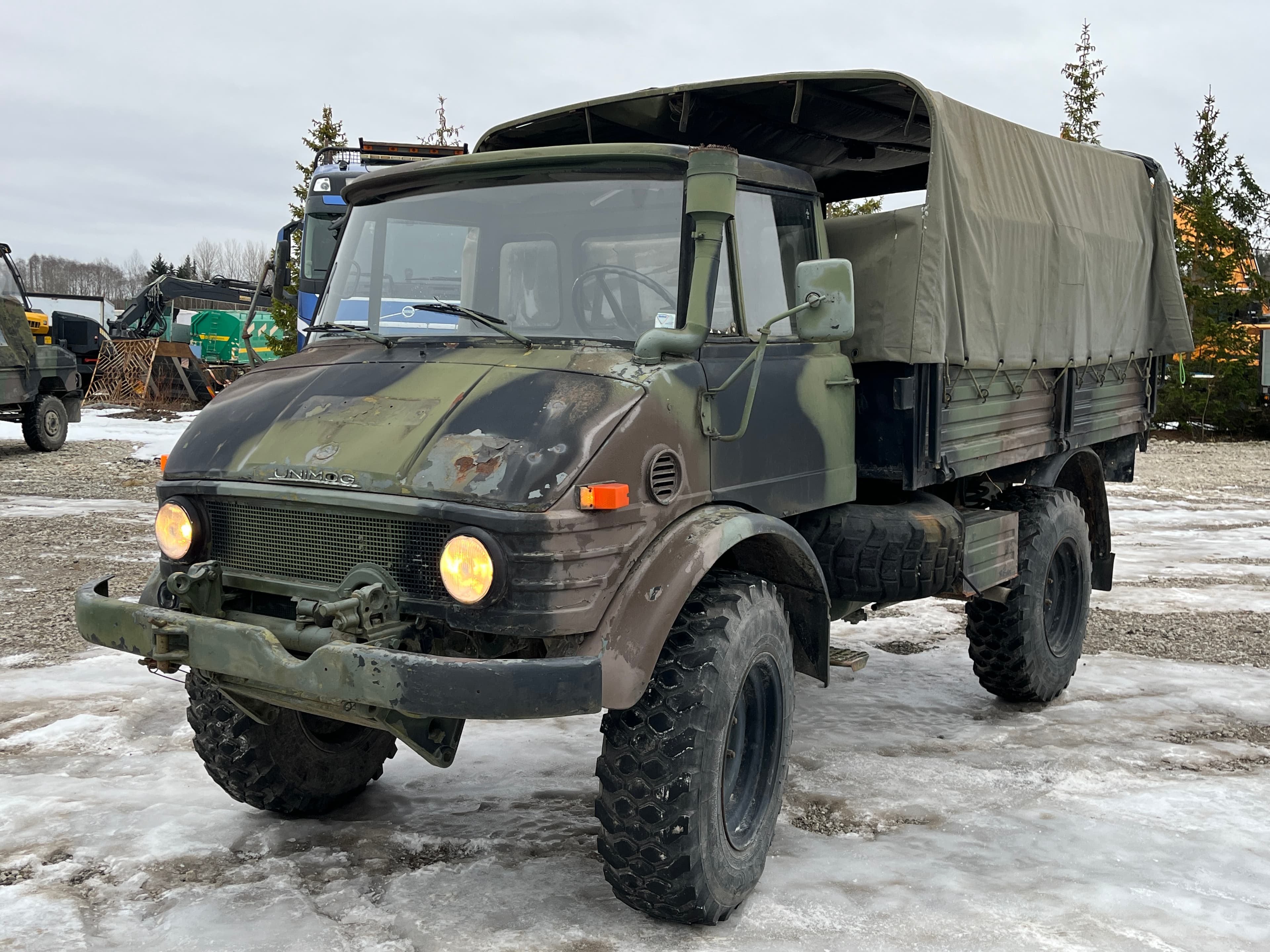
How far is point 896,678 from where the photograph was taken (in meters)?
6.79

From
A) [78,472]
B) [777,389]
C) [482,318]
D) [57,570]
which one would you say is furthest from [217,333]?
[777,389]

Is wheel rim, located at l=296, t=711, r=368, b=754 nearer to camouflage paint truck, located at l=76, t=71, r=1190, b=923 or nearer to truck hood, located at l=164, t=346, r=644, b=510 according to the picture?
camouflage paint truck, located at l=76, t=71, r=1190, b=923

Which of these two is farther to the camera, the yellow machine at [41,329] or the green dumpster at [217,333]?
the green dumpster at [217,333]

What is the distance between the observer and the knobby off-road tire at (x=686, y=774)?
350cm

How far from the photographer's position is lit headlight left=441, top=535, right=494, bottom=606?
3.24 metres

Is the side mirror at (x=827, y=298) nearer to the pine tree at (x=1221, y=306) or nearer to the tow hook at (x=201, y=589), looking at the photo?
the tow hook at (x=201, y=589)

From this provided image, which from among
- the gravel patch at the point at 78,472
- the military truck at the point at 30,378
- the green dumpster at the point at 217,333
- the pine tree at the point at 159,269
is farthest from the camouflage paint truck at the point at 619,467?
the pine tree at the point at 159,269

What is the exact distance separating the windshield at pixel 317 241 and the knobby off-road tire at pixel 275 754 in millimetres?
9857

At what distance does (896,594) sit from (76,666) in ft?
14.8

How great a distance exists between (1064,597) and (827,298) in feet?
11.2

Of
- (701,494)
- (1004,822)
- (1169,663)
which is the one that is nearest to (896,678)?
(1169,663)

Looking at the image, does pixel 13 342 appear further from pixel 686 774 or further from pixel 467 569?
pixel 686 774

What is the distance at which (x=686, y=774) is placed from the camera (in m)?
3.48

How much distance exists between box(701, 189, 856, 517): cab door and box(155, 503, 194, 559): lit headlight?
167 centimetres
